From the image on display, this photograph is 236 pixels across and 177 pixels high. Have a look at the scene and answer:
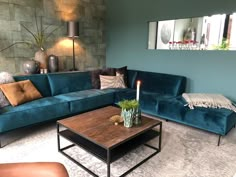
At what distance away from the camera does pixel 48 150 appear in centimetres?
232

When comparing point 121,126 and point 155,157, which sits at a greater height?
point 121,126

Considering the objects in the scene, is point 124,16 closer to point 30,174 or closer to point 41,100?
point 41,100

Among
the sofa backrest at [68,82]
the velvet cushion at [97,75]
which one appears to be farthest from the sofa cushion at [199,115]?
the sofa backrest at [68,82]

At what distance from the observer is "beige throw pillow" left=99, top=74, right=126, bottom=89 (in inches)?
151

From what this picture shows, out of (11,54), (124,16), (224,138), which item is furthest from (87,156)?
(124,16)

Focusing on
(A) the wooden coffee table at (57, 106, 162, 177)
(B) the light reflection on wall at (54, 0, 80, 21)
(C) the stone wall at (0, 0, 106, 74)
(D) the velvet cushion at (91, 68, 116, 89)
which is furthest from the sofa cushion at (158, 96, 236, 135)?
(B) the light reflection on wall at (54, 0, 80, 21)

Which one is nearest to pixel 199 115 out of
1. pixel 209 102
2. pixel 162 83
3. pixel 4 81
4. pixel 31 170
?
pixel 209 102

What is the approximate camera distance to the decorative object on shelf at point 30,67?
3500mm

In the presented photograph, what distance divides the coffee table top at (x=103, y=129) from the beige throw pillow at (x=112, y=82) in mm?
1441

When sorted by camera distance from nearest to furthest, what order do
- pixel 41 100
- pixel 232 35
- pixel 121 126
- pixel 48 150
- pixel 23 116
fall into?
pixel 121 126 < pixel 48 150 < pixel 23 116 < pixel 41 100 < pixel 232 35

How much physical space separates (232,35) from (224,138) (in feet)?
5.60

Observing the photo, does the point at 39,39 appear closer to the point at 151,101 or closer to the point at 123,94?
the point at 123,94

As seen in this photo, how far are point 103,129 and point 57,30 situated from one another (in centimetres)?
298

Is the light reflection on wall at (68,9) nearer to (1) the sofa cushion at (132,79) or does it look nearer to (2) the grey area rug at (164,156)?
(1) the sofa cushion at (132,79)
